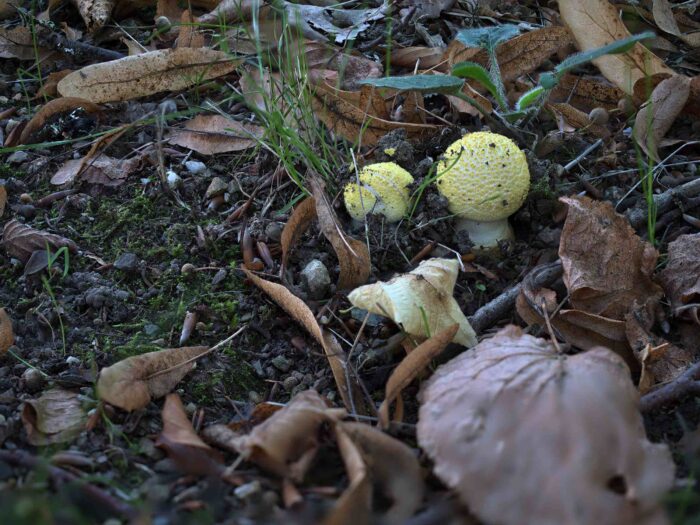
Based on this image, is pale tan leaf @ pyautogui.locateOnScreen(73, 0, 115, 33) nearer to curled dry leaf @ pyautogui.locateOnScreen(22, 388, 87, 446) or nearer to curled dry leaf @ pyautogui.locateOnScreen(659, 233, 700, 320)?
curled dry leaf @ pyautogui.locateOnScreen(22, 388, 87, 446)

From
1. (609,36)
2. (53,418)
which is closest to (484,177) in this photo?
(609,36)

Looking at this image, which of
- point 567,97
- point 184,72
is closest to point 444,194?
point 567,97

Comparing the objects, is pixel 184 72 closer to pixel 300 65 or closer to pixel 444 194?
pixel 300 65

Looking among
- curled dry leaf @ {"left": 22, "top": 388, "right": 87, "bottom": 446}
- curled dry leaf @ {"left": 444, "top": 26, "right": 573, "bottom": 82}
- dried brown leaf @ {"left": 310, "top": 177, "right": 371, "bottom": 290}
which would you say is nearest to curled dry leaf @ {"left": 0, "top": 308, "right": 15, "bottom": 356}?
curled dry leaf @ {"left": 22, "top": 388, "right": 87, "bottom": 446}

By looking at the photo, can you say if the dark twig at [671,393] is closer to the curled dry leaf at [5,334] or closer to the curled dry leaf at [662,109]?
the curled dry leaf at [662,109]

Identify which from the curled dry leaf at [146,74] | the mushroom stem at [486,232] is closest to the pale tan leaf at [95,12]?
the curled dry leaf at [146,74]

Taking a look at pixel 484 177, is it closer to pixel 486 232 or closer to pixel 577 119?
pixel 486 232
